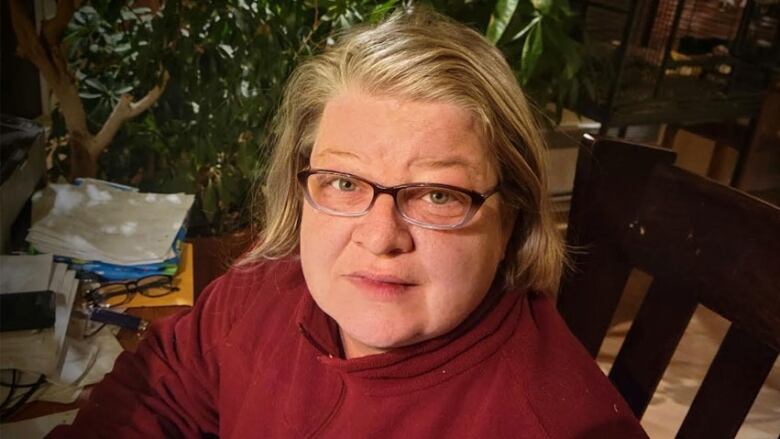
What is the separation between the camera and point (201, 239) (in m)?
1.49

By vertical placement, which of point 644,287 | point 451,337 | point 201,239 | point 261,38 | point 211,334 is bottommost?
point 644,287

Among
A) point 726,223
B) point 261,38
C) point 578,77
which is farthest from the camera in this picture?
point 578,77

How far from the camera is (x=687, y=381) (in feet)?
6.92

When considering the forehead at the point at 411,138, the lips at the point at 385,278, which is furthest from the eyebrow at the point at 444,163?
the lips at the point at 385,278

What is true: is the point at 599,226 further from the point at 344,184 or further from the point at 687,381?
the point at 687,381

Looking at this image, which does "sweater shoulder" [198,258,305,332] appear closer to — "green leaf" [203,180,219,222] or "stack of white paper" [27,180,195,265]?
"stack of white paper" [27,180,195,265]

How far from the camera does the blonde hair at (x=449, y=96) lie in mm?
736

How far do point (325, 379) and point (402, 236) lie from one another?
24 cm

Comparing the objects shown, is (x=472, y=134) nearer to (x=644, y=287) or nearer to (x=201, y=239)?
(x=201, y=239)

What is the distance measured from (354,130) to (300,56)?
86cm

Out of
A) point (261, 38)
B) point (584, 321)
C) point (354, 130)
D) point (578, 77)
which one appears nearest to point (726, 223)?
point (584, 321)

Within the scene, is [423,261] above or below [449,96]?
below

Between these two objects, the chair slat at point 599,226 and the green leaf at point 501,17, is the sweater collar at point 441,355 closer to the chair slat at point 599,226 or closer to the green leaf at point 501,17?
the chair slat at point 599,226

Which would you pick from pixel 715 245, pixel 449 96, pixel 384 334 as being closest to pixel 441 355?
pixel 384 334
